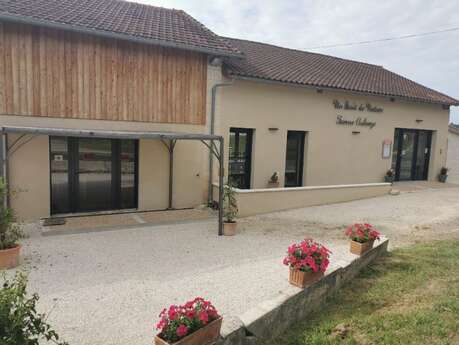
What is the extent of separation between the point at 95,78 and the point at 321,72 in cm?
897

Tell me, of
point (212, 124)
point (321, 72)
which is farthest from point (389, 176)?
point (212, 124)

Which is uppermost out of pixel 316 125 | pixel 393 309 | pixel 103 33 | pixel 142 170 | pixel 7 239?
pixel 103 33

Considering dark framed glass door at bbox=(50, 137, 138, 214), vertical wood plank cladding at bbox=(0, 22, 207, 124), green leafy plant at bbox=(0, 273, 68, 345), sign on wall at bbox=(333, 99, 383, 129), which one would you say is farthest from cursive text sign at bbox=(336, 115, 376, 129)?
green leafy plant at bbox=(0, 273, 68, 345)

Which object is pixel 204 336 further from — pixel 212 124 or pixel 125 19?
pixel 125 19

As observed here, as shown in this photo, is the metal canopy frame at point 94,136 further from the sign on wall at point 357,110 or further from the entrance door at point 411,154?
the entrance door at point 411,154

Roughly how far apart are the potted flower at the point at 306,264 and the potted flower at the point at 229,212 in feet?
9.96

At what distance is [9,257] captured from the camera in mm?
5551

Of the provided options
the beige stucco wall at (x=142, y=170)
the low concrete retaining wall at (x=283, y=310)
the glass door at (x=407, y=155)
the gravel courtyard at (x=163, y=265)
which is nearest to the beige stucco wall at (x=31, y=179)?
the beige stucco wall at (x=142, y=170)

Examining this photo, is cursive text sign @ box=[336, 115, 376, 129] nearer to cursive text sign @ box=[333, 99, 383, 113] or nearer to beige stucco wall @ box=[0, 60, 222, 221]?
cursive text sign @ box=[333, 99, 383, 113]

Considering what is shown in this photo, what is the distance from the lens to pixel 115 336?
3707mm

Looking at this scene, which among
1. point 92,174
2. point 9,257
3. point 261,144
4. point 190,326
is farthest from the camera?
point 261,144

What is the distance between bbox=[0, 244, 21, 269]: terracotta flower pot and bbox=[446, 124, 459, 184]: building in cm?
1895

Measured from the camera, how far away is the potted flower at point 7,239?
550cm

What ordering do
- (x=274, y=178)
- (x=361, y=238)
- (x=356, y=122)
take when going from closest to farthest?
(x=361, y=238) < (x=274, y=178) < (x=356, y=122)
